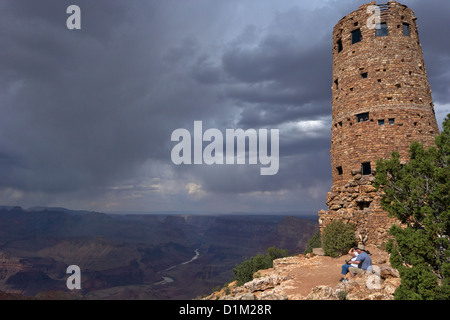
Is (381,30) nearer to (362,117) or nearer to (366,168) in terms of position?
(362,117)

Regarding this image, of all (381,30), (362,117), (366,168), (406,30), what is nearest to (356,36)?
(381,30)

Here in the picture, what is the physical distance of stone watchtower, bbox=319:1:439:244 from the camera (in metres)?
22.8

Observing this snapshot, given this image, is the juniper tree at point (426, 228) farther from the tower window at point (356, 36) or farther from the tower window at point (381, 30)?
the tower window at point (356, 36)

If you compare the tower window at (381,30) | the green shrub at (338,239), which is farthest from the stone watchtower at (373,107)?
the green shrub at (338,239)

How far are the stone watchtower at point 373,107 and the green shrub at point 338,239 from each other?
3.91ft

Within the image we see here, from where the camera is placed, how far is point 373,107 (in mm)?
23547

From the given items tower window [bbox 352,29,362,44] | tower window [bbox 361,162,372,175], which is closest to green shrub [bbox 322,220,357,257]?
tower window [bbox 361,162,372,175]

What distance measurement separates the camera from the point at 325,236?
21.7 m

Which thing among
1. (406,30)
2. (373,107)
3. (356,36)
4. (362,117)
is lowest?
(362,117)

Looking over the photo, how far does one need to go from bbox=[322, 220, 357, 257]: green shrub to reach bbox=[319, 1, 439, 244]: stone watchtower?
1.19m

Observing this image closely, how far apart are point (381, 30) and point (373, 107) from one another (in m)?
7.02

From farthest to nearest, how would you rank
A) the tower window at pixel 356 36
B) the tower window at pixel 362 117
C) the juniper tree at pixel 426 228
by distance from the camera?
1. the tower window at pixel 356 36
2. the tower window at pixel 362 117
3. the juniper tree at pixel 426 228

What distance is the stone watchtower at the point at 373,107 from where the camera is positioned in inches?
898
